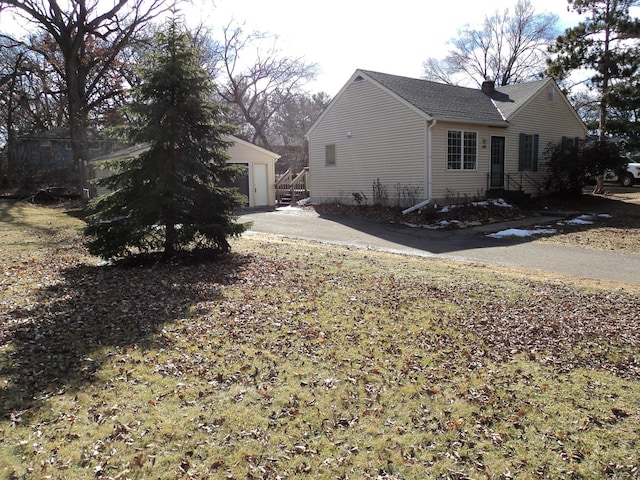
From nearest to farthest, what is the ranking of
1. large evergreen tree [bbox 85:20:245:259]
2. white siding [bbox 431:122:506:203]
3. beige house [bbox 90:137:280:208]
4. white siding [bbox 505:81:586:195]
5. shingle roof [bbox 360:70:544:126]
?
large evergreen tree [bbox 85:20:245:259]
white siding [bbox 431:122:506:203]
shingle roof [bbox 360:70:544:126]
white siding [bbox 505:81:586:195]
beige house [bbox 90:137:280:208]

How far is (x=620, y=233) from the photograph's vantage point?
42.5 feet

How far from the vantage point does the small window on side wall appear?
68.5 feet

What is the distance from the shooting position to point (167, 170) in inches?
331

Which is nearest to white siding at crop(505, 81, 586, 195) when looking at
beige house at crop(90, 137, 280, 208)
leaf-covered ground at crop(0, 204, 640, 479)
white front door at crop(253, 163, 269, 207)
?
beige house at crop(90, 137, 280, 208)

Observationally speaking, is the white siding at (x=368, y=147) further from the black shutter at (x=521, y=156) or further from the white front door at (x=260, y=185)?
the black shutter at (x=521, y=156)

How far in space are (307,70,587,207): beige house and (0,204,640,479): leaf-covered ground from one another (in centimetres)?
1046

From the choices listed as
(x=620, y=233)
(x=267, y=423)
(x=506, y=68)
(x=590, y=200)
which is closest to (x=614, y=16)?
(x=590, y=200)

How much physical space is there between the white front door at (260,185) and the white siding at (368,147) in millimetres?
2561

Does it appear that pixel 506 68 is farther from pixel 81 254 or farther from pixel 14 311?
pixel 14 311

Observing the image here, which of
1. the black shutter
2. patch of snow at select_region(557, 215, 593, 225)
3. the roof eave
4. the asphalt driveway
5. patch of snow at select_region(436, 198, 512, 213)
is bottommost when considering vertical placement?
the asphalt driveway

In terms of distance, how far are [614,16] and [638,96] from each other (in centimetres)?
390

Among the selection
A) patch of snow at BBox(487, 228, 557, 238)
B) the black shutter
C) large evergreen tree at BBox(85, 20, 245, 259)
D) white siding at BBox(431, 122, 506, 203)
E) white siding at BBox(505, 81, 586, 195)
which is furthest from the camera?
the black shutter

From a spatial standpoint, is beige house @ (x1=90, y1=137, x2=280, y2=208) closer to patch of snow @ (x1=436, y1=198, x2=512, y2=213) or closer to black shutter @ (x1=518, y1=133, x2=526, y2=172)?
patch of snow @ (x1=436, y1=198, x2=512, y2=213)

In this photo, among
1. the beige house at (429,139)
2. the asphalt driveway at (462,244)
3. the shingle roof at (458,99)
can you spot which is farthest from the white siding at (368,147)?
the asphalt driveway at (462,244)
